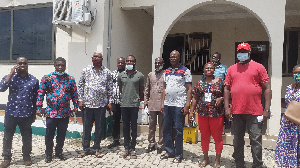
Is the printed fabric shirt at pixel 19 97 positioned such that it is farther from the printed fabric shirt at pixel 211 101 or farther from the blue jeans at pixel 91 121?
the printed fabric shirt at pixel 211 101

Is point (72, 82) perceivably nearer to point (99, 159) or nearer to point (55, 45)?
point (99, 159)

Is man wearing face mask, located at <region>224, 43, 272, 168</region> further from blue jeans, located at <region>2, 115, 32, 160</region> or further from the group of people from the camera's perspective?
A: blue jeans, located at <region>2, 115, 32, 160</region>

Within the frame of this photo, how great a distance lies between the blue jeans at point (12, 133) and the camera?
419 centimetres

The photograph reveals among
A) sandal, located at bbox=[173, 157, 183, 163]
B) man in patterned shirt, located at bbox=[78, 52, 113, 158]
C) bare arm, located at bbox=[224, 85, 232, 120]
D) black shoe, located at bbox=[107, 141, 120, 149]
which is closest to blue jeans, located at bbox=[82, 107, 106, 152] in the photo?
man in patterned shirt, located at bbox=[78, 52, 113, 158]

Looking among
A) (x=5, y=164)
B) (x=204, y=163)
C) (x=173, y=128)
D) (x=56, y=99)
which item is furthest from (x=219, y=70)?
(x=5, y=164)

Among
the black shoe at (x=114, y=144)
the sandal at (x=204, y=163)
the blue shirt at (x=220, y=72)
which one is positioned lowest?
the sandal at (x=204, y=163)

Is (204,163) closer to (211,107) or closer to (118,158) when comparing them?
(211,107)

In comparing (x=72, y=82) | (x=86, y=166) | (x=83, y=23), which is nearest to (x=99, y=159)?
(x=86, y=166)

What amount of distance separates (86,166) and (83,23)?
3.38 m

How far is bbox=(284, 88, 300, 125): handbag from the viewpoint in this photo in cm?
364

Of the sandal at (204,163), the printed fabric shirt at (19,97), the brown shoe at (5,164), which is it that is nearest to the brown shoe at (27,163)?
the brown shoe at (5,164)

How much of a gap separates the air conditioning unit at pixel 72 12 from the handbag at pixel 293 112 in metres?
4.51

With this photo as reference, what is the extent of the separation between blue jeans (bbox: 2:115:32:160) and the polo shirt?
1658mm

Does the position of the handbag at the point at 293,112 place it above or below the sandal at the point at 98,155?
above
